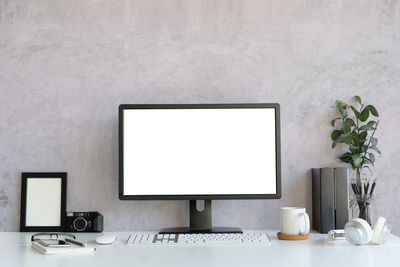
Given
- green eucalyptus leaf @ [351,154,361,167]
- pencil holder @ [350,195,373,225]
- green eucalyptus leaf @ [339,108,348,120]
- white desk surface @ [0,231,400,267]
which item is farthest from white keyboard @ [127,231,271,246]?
green eucalyptus leaf @ [339,108,348,120]

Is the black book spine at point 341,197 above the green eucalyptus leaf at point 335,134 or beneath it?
beneath

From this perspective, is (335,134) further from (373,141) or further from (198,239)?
(198,239)

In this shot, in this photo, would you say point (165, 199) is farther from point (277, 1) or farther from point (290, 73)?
point (277, 1)

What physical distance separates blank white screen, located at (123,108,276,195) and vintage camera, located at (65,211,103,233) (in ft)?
0.70

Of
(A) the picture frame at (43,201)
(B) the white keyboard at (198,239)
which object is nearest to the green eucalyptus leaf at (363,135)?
(B) the white keyboard at (198,239)

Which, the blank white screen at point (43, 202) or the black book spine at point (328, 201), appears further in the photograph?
the blank white screen at point (43, 202)

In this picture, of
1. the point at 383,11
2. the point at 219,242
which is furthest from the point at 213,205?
the point at 383,11

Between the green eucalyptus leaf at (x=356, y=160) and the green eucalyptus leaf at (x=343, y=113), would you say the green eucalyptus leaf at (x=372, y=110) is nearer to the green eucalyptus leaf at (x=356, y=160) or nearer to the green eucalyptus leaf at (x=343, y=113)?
the green eucalyptus leaf at (x=343, y=113)

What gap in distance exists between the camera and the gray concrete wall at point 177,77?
6.61 ft

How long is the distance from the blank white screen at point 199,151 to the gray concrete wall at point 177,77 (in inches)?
6.8

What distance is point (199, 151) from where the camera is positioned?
187 cm

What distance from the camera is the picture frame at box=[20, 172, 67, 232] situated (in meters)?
1.96

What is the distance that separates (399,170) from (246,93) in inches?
31.1

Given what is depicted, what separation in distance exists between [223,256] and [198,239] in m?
0.24
